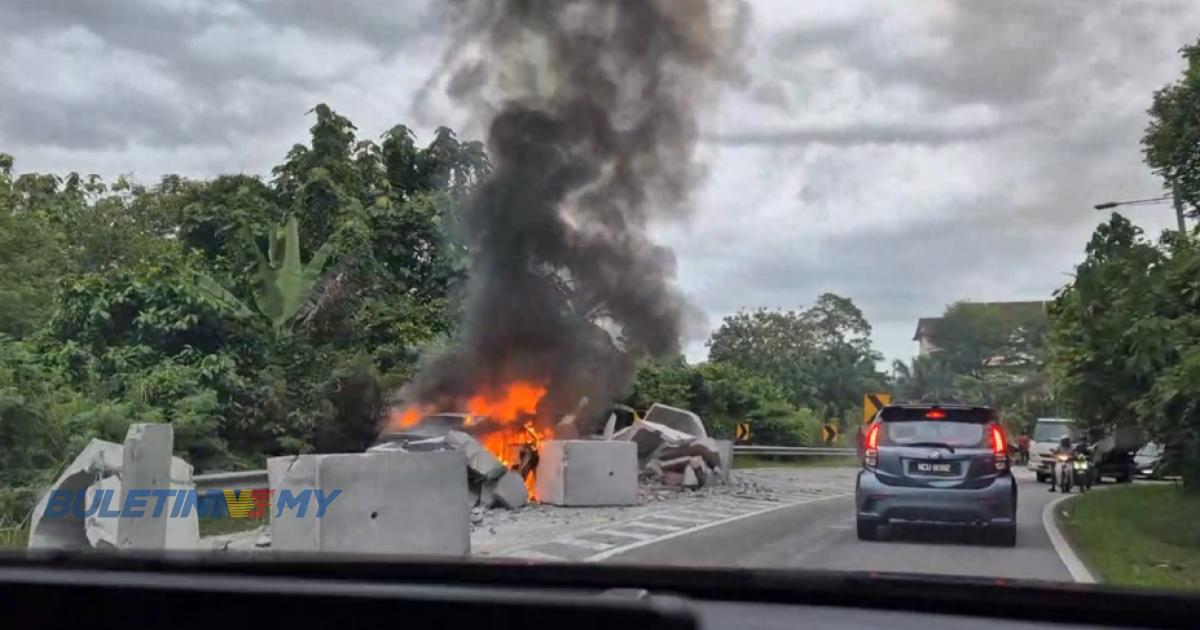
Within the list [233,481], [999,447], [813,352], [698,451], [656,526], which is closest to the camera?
[233,481]

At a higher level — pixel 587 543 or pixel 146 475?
pixel 146 475

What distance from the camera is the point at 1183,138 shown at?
19.0 meters

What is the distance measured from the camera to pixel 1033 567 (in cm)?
1031

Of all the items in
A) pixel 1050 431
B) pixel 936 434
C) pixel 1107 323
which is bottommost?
pixel 936 434

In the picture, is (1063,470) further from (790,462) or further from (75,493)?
(75,493)

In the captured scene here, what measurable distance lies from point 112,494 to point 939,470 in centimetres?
797

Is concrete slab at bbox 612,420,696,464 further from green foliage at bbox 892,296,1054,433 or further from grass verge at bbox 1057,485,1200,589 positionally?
green foliage at bbox 892,296,1054,433

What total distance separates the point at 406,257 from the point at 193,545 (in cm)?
1789

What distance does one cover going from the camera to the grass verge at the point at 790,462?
32.2 m

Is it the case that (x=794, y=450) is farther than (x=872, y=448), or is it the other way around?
(x=794, y=450)

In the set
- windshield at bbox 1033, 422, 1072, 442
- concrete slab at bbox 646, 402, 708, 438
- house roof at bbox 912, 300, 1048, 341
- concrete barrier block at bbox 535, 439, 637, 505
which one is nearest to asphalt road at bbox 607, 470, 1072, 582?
concrete barrier block at bbox 535, 439, 637, 505

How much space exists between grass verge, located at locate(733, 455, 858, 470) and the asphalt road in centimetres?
1716

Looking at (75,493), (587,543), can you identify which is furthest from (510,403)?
(75,493)

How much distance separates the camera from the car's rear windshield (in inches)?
463
